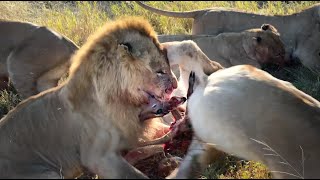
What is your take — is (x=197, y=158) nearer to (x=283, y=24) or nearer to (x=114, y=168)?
(x=114, y=168)

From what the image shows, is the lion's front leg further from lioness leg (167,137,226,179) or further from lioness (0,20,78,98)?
lioness (0,20,78,98)

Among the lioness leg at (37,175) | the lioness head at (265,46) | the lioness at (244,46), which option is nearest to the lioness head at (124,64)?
the lioness leg at (37,175)

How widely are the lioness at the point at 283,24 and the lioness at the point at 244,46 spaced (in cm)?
39

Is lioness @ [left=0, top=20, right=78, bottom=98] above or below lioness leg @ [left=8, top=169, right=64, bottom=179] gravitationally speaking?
below

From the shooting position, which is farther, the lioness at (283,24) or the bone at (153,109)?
the lioness at (283,24)

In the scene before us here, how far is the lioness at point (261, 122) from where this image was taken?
3.46 m

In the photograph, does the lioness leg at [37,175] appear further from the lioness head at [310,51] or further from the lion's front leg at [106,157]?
the lioness head at [310,51]

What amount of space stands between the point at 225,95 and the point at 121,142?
71cm

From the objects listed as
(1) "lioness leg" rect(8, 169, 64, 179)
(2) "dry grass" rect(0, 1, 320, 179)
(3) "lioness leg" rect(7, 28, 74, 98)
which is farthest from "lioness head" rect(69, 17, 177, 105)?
(3) "lioness leg" rect(7, 28, 74, 98)

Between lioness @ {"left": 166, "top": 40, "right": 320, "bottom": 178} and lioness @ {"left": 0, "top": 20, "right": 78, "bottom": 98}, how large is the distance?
2.27 meters

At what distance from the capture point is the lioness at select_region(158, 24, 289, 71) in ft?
21.4

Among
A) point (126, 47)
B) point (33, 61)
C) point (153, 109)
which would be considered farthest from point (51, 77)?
point (126, 47)

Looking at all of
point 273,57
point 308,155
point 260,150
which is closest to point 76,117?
point 260,150

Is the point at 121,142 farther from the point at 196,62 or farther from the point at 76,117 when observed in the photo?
the point at 196,62
